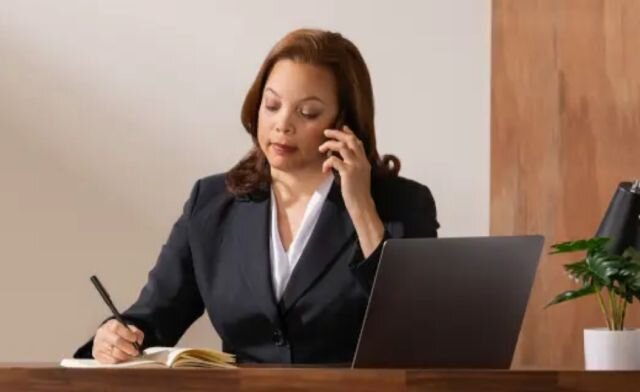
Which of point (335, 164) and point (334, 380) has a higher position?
point (335, 164)

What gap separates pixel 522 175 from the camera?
3.03 meters

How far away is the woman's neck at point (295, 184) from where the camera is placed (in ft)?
8.04

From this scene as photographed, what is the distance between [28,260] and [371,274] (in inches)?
47.1

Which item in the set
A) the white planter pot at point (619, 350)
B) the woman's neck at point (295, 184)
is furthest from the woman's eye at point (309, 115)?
the white planter pot at point (619, 350)

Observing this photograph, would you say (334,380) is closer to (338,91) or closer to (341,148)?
(341,148)

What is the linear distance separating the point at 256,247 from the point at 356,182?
225mm

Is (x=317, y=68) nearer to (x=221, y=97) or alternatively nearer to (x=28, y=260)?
Result: (x=221, y=97)

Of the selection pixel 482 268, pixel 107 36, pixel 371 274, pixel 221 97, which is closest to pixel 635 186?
pixel 371 274

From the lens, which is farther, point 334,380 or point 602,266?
point 602,266

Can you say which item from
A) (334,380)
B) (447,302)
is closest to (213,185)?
(447,302)

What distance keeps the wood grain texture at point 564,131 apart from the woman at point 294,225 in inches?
25.0

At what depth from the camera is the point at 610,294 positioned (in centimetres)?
198

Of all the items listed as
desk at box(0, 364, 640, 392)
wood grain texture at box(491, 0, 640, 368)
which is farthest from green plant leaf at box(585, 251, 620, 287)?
wood grain texture at box(491, 0, 640, 368)

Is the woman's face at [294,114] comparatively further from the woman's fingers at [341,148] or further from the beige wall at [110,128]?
the beige wall at [110,128]
